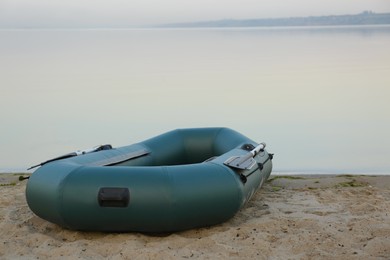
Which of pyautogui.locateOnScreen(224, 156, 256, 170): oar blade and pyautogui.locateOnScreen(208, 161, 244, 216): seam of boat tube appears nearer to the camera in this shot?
pyautogui.locateOnScreen(208, 161, 244, 216): seam of boat tube

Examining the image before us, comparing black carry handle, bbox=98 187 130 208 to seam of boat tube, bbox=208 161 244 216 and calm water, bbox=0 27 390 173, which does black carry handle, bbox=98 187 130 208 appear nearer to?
seam of boat tube, bbox=208 161 244 216

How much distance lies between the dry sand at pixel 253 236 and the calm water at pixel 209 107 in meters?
2.74

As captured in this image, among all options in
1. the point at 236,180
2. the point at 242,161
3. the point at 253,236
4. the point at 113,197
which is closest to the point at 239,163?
the point at 242,161

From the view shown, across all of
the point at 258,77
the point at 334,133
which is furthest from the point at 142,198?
the point at 258,77

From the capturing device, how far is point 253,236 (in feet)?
14.0

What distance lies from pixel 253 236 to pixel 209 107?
7.14 metres

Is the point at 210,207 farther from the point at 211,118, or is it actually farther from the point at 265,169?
the point at 211,118

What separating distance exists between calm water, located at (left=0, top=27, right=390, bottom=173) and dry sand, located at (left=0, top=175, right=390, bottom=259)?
274 cm

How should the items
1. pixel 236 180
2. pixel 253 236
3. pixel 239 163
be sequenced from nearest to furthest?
1. pixel 253 236
2. pixel 236 180
3. pixel 239 163

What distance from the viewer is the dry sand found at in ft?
13.1

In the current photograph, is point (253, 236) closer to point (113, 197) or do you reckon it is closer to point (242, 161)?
point (242, 161)

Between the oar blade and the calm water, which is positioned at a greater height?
the oar blade

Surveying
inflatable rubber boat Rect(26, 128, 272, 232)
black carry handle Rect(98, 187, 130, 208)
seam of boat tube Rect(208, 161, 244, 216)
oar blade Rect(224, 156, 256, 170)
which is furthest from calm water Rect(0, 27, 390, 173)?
black carry handle Rect(98, 187, 130, 208)

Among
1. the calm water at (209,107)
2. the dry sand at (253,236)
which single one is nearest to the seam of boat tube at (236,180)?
the dry sand at (253,236)
